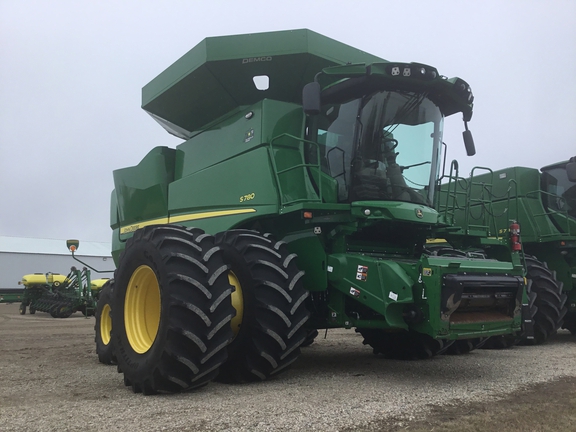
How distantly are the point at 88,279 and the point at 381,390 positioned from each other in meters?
16.2

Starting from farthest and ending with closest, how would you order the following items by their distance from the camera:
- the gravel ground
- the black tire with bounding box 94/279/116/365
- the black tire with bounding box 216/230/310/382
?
the black tire with bounding box 94/279/116/365
the black tire with bounding box 216/230/310/382
the gravel ground

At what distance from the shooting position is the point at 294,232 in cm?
555

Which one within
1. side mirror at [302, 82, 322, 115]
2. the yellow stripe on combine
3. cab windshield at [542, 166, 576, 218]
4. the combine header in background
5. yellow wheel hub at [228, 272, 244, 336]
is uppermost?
side mirror at [302, 82, 322, 115]

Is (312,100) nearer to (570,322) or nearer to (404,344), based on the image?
(404,344)

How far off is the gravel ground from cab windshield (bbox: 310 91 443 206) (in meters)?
1.83

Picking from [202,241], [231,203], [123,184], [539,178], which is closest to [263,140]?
[231,203]

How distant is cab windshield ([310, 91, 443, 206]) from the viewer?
535 centimetres

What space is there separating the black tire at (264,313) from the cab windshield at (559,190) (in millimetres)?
6512

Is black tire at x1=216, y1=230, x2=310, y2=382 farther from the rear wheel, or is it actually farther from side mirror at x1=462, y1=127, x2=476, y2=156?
the rear wheel

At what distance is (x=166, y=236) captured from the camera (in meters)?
4.60

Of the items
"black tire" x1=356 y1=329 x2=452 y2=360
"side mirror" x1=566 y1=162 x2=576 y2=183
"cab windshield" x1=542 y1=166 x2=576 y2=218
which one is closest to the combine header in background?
"black tire" x1=356 y1=329 x2=452 y2=360

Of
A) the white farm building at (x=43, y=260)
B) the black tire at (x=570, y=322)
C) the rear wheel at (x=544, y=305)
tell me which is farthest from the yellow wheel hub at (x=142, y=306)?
the white farm building at (x=43, y=260)

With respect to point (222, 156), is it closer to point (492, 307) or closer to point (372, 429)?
point (492, 307)

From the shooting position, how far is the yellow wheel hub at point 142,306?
4922 mm
